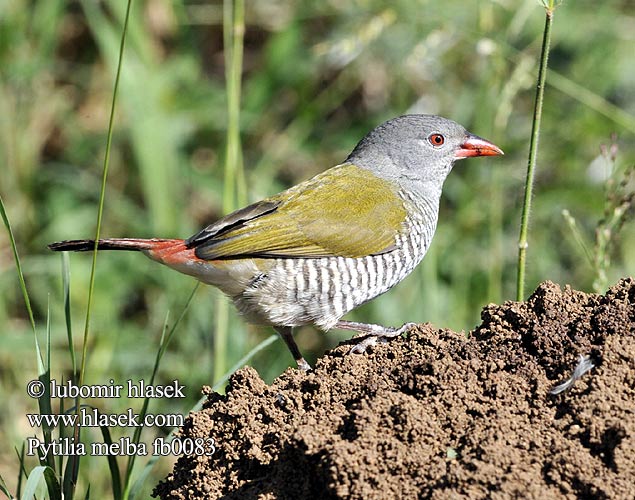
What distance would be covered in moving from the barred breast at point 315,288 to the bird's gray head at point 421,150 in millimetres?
670

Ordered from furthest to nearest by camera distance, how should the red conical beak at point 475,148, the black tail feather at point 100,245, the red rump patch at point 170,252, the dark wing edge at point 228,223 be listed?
the red conical beak at point 475,148 < the dark wing edge at point 228,223 < the red rump patch at point 170,252 < the black tail feather at point 100,245

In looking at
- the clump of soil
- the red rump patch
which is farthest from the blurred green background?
the clump of soil

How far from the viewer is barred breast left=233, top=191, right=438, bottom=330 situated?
3920 millimetres

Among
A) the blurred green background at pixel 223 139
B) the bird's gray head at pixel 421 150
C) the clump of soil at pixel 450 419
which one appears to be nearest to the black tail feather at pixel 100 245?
the clump of soil at pixel 450 419

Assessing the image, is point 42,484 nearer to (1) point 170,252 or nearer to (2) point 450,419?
(1) point 170,252

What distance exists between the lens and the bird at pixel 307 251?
3.90m

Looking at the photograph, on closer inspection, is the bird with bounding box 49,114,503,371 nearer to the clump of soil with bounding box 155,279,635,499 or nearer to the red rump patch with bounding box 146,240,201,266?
the red rump patch with bounding box 146,240,201,266

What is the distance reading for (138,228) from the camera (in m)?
6.59

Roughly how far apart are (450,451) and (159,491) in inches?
35.3

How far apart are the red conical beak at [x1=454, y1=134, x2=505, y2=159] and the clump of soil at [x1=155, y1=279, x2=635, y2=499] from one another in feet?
5.80

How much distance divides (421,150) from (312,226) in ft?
2.83

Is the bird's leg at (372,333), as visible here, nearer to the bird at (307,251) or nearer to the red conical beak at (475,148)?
the bird at (307,251)

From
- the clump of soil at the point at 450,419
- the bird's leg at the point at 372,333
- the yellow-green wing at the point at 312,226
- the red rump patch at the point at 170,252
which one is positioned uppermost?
the yellow-green wing at the point at 312,226

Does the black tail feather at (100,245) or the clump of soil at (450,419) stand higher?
the black tail feather at (100,245)
